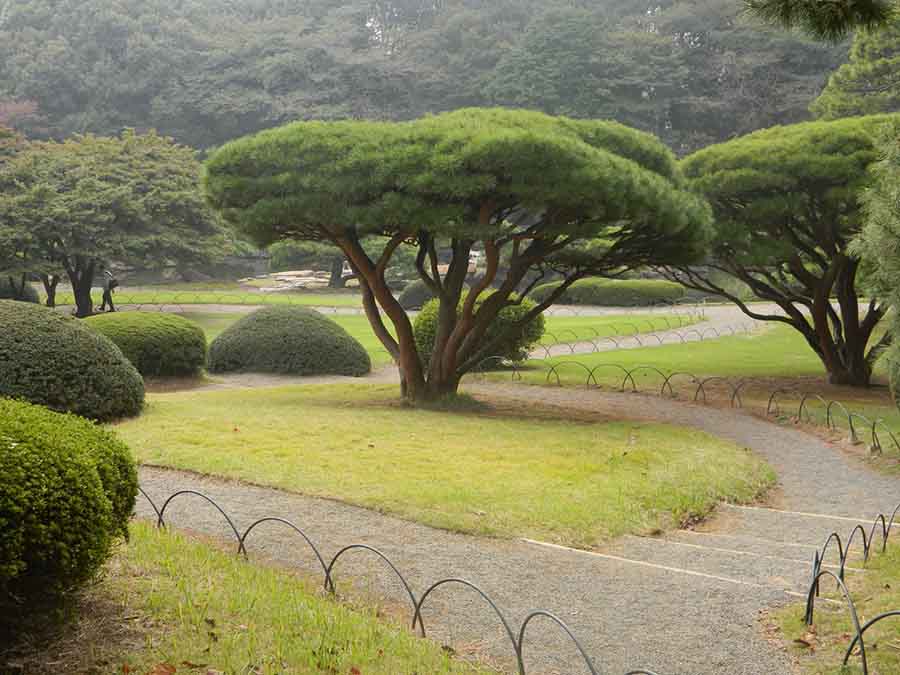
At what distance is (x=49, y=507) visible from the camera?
4.27m

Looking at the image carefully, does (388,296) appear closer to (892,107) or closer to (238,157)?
(238,157)

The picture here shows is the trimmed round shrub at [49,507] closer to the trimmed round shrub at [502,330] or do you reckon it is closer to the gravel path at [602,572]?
the gravel path at [602,572]

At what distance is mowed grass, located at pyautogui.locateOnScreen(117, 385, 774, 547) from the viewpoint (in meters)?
7.80

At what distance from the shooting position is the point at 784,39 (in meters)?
51.8

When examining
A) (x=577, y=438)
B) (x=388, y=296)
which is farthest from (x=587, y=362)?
(x=577, y=438)

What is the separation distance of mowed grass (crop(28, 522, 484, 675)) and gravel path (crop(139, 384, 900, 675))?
0.47m

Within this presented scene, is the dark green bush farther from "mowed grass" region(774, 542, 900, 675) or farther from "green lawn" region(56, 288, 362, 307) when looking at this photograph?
"mowed grass" region(774, 542, 900, 675)

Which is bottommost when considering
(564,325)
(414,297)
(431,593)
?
(431,593)

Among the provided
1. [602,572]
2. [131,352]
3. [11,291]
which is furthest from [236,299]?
[602,572]

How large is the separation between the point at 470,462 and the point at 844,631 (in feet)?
16.2

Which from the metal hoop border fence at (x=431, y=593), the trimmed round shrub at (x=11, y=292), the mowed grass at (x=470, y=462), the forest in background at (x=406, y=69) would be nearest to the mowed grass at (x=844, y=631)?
the metal hoop border fence at (x=431, y=593)

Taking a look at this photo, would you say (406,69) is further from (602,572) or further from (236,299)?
(602,572)

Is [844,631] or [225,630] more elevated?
[844,631]

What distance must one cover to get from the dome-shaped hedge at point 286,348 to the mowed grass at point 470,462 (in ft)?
17.3
